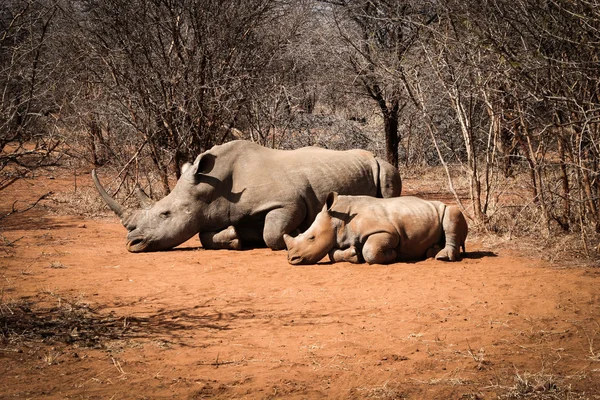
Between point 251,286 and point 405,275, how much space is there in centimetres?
170

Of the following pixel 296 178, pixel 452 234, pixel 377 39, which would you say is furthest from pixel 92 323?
pixel 377 39

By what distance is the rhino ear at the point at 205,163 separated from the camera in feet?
33.6

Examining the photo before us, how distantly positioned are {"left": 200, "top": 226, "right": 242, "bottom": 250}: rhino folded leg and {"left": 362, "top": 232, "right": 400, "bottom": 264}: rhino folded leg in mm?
2139

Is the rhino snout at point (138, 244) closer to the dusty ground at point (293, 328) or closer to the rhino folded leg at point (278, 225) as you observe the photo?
the dusty ground at point (293, 328)

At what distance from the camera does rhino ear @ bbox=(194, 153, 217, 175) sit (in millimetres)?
10227

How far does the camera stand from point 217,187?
10.3m

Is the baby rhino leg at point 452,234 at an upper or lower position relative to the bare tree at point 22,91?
lower

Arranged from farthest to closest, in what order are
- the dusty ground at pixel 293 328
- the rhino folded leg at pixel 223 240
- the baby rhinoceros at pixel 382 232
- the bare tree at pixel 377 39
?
the bare tree at pixel 377 39 < the rhino folded leg at pixel 223 240 < the baby rhinoceros at pixel 382 232 < the dusty ground at pixel 293 328

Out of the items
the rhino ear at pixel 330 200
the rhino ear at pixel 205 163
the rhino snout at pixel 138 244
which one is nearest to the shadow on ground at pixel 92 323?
the rhino ear at pixel 330 200

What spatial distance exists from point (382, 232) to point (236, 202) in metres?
2.35

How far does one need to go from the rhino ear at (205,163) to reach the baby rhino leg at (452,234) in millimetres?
3338

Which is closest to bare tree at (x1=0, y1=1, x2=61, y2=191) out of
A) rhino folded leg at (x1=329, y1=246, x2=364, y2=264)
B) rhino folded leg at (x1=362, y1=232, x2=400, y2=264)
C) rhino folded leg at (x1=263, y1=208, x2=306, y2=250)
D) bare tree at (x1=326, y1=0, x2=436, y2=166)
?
rhino folded leg at (x1=263, y1=208, x2=306, y2=250)

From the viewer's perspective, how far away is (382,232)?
28.8 feet

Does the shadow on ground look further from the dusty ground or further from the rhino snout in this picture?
the rhino snout
